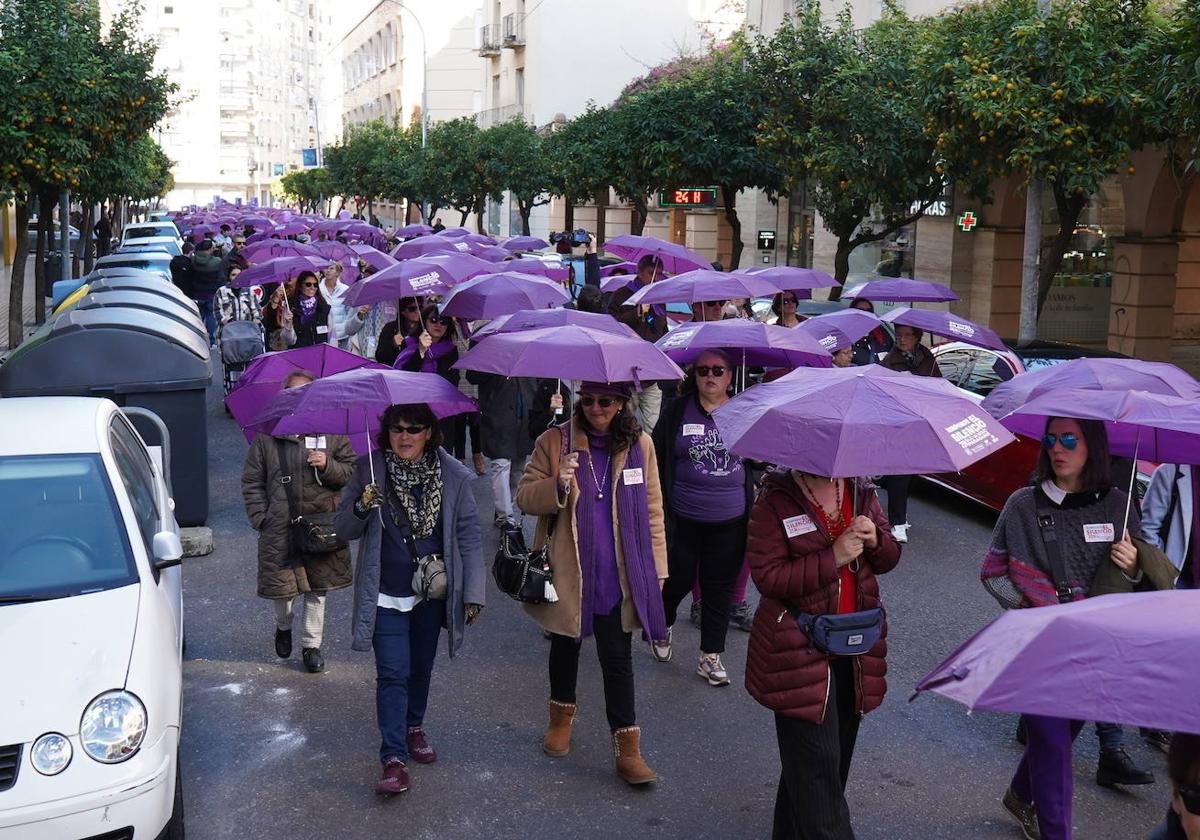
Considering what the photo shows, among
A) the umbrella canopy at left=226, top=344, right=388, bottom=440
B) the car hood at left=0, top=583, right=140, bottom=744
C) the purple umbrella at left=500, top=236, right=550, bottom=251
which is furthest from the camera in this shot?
the purple umbrella at left=500, top=236, right=550, bottom=251

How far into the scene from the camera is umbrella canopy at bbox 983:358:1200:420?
6.20 meters

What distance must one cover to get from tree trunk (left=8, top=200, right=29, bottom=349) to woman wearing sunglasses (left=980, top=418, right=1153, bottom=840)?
55.4 feet

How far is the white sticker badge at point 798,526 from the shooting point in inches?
188

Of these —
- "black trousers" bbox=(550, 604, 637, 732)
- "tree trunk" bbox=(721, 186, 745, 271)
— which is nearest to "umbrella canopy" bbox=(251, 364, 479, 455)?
"black trousers" bbox=(550, 604, 637, 732)

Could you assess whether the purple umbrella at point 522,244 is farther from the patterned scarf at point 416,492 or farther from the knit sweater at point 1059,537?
the knit sweater at point 1059,537

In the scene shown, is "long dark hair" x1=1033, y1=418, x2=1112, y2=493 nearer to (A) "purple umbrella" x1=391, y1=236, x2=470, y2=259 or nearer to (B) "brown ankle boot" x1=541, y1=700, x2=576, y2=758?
(B) "brown ankle boot" x1=541, y1=700, x2=576, y2=758

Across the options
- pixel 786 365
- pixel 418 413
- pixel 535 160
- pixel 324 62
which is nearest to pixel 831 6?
pixel 535 160

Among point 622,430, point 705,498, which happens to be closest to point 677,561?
point 705,498

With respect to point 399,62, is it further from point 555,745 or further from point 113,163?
point 555,745

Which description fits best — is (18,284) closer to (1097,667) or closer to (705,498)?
(705,498)

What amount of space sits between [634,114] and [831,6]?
7.47 metres

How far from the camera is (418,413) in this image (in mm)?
5945

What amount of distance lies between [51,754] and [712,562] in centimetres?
371

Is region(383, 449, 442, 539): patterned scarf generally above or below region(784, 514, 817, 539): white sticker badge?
below
